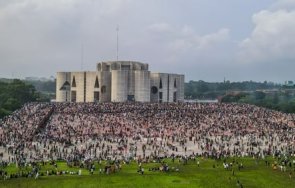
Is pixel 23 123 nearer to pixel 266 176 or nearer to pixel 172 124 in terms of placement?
pixel 172 124

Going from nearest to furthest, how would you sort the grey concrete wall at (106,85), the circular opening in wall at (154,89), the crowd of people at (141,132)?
the crowd of people at (141,132) → the grey concrete wall at (106,85) → the circular opening in wall at (154,89)

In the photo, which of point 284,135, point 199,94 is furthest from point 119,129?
point 199,94

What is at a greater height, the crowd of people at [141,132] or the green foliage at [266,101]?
the green foliage at [266,101]

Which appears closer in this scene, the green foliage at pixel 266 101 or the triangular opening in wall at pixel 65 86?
the green foliage at pixel 266 101

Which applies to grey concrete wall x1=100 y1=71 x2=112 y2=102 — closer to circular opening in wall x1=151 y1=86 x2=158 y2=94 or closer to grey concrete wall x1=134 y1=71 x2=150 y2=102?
grey concrete wall x1=134 y1=71 x2=150 y2=102

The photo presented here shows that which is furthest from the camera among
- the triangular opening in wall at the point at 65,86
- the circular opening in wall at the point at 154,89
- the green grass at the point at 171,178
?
the triangular opening in wall at the point at 65,86

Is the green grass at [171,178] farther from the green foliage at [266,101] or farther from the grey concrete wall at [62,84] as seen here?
the grey concrete wall at [62,84]

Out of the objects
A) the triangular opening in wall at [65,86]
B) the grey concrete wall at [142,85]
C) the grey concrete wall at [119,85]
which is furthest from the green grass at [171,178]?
the triangular opening in wall at [65,86]
